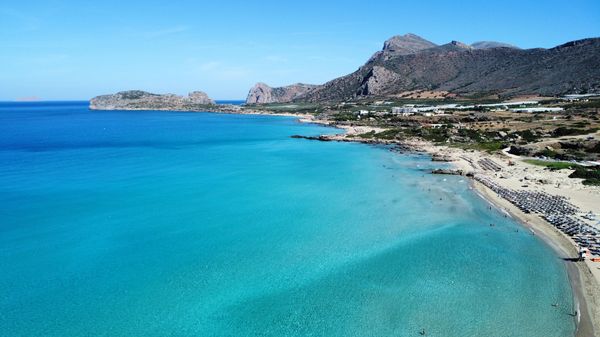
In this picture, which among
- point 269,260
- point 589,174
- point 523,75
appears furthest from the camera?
point 523,75

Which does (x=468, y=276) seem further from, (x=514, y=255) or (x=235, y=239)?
(x=235, y=239)

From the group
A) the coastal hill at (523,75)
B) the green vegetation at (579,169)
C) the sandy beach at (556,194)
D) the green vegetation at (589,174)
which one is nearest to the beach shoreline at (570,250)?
the sandy beach at (556,194)

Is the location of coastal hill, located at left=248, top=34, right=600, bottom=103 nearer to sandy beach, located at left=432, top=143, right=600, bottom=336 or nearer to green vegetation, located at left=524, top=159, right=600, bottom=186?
green vegetation, located at left=524, top=159, right=600, bottom=186

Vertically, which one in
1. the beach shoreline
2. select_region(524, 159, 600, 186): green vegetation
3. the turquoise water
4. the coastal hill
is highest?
the coastal hill

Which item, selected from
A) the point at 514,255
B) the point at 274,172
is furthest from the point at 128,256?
the point at 274,172

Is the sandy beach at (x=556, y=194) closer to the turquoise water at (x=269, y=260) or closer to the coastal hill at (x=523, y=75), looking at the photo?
the turquoise water at (x=269, y=260)

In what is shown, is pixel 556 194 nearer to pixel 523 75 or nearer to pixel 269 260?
pixel 269 260

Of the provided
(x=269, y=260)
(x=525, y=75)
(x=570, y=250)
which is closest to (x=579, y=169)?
(x=570, y=250)

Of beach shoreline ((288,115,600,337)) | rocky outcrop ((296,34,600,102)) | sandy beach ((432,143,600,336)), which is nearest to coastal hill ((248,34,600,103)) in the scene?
rocky outcrop ((296,34,600,102))
